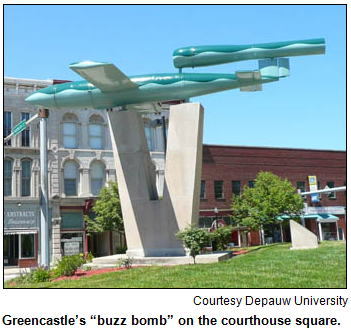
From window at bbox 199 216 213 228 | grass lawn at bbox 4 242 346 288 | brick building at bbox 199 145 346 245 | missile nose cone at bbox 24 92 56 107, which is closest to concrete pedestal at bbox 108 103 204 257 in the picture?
missile nose cone at bbox 24 92 56 107

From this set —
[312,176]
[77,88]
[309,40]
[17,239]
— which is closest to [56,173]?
[17,239]

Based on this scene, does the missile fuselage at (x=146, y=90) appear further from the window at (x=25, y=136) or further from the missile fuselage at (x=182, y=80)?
the window at (x=25, y=136)

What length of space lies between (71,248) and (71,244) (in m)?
0.32

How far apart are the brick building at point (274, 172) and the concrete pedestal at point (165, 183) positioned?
23.8 m

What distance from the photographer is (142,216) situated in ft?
63.6

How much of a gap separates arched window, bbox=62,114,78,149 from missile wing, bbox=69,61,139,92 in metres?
19.3

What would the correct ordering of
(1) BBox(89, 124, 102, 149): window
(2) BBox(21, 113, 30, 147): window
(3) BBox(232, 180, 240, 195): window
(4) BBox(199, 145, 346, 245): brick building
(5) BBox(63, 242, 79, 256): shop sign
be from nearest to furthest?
(5) BBox(63, 242, 79, 256): shop sign
(2) BBox(21, 113, 30, 147): window
(1) BBox(89, 124, 102, 149): window
(4) BBox(199, 145, 346, 245): brick building
(3) BBox(232, 180, 240, 195): window

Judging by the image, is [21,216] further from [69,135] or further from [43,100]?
[43,100]

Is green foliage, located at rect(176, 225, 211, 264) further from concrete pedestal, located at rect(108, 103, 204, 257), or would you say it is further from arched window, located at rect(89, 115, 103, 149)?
arched window, located at rect(89, 115, 103, 149)

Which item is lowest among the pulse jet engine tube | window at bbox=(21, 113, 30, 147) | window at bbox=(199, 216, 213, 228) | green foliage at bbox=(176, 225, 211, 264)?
green foliage at bbox=(176, 225, 211, 264)

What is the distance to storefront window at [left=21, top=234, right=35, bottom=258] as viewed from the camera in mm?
34109

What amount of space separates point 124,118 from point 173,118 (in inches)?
85.7

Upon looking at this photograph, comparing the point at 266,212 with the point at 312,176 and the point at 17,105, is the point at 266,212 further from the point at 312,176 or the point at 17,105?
the point at 17,105

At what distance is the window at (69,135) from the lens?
36.9m
